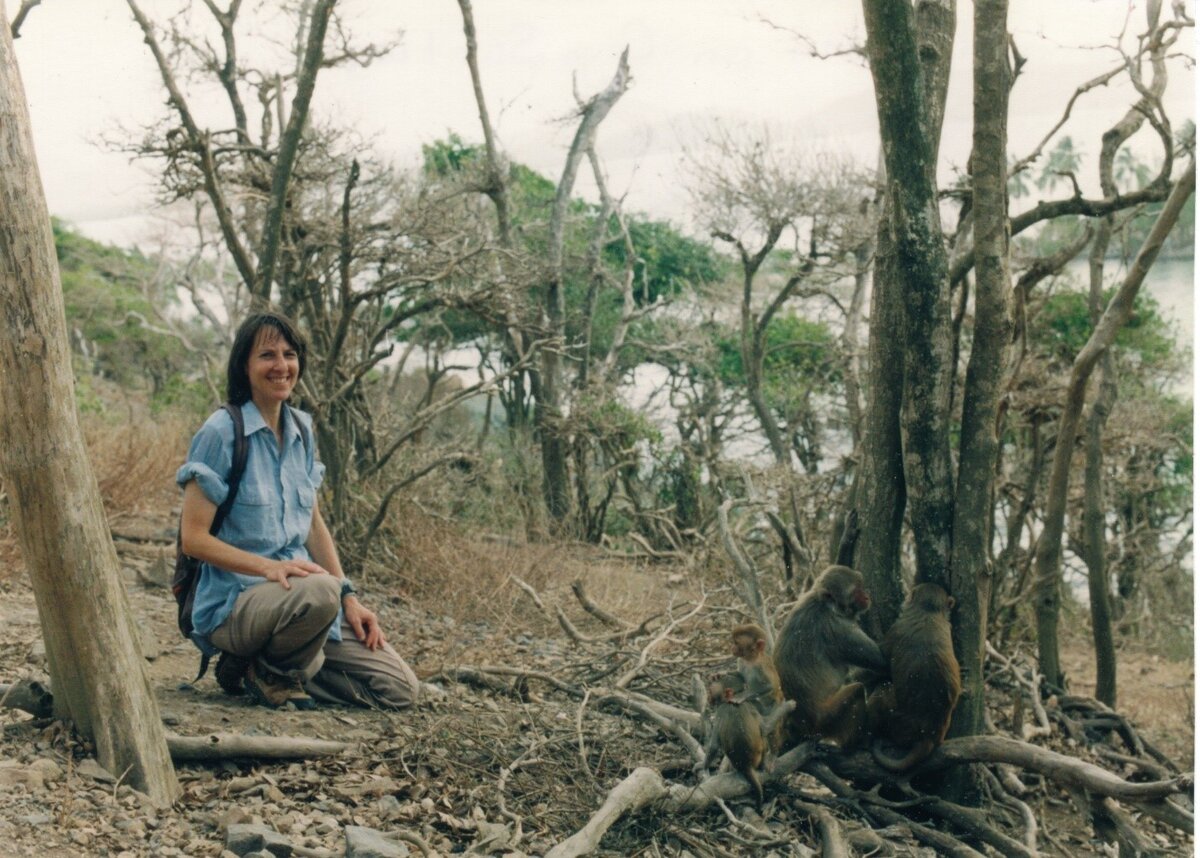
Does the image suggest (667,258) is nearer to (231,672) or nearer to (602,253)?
(602,253)

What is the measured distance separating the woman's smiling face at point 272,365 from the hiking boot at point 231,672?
119 cm

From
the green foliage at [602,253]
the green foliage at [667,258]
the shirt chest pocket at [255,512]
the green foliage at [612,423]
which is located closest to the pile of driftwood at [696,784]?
the shirt chest pocket at [255,512]

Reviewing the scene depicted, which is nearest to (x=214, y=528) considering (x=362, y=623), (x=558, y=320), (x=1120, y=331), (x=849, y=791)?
(x=362, y=623)

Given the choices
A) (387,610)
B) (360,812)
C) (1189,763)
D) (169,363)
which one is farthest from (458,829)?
(169,363)

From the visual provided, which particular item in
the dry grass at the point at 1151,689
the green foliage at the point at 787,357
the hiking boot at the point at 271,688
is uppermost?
the green foliage at the point at 787,357

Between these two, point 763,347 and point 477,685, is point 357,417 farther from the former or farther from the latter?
point 763,347

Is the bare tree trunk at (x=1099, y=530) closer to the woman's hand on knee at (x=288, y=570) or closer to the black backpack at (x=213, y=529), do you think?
the woman's hand on knee at (x=288, y=570)

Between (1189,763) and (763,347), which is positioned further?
(763,347)

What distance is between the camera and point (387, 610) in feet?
26.8

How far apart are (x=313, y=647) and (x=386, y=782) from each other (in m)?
0.83

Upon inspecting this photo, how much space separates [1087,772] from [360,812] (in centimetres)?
271

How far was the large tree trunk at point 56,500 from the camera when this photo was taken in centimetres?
388

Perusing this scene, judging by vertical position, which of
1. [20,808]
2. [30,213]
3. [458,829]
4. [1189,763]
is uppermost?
[30,213]

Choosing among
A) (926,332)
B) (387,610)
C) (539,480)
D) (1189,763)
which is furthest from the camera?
(539,480)
